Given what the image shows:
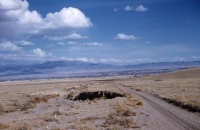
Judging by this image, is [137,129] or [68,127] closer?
[137,129]

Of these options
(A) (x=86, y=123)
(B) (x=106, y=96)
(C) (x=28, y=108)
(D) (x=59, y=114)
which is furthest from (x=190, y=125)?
(B) (x=106, y=96)

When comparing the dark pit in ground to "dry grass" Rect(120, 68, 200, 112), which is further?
the dark pit in ground

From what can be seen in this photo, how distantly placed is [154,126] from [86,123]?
16.8 feet

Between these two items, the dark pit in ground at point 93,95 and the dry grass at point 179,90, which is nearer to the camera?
the dry grass at point 179,90

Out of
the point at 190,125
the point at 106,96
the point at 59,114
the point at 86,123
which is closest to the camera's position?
the point at 190,125

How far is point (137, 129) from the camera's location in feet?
69.5

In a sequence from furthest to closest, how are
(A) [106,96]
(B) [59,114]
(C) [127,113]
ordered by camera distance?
1. (A) [106,96]
2. (B) [59,114]
3. (C) [127,113]

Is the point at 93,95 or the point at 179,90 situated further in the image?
the point at 179,90

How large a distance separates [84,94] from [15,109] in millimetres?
19117

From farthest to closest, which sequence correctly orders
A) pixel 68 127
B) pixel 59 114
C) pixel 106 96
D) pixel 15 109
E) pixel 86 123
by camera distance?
pixel 106 96, pixel 15 109, pixel 59 114, pixel 86 123, pixel 68 127

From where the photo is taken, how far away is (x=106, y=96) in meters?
53.3

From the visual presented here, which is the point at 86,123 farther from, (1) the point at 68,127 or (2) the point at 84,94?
(2) the point at 84,94

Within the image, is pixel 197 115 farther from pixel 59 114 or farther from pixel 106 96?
pixel 106 96

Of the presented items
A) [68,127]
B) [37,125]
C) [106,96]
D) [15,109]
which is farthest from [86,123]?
[106,96]
